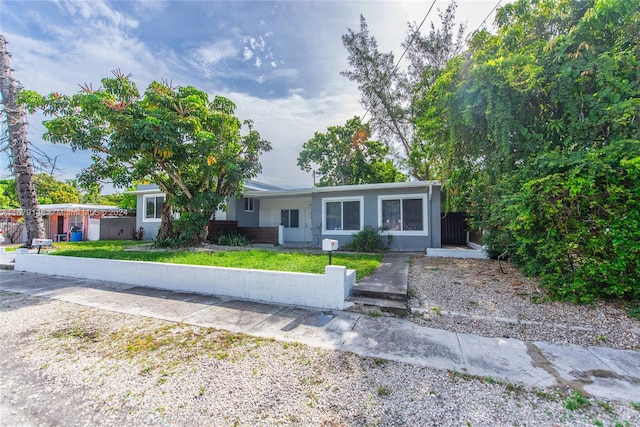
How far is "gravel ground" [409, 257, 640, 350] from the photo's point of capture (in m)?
3.70

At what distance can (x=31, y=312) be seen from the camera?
16.0 feet

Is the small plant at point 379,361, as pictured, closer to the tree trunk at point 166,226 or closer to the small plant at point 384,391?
the small plant at point 384,391

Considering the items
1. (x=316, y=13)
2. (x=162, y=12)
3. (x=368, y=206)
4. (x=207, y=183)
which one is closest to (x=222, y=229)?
(x=207, y=183)

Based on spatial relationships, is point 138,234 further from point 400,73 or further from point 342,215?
point 400,73

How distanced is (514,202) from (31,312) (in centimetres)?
900

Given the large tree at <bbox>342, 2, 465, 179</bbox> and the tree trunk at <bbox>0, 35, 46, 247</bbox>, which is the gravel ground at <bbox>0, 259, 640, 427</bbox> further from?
the large tree at <bbox>342, 2, 465, 179</bbox>

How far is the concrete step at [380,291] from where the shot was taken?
194 inches

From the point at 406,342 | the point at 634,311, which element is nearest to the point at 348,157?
the point at 634,311

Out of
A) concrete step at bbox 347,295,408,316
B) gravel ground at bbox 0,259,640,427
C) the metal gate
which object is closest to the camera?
gravel ground at bbox 0,259,640,427

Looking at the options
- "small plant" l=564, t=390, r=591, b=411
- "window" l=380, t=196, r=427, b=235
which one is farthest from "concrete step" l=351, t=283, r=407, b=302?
"window" l=380, t=196, r=427, b=235

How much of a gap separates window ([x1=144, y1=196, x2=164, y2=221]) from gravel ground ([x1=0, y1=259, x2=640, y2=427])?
1286 centimetres

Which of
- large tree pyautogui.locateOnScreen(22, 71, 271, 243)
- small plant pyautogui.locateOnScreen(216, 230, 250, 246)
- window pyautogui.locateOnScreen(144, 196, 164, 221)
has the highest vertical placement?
large tree pyautogui.locateOnScreen(22, 71, 271, 243)

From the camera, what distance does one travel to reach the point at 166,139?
8.60 m

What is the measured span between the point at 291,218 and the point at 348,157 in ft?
30.1
